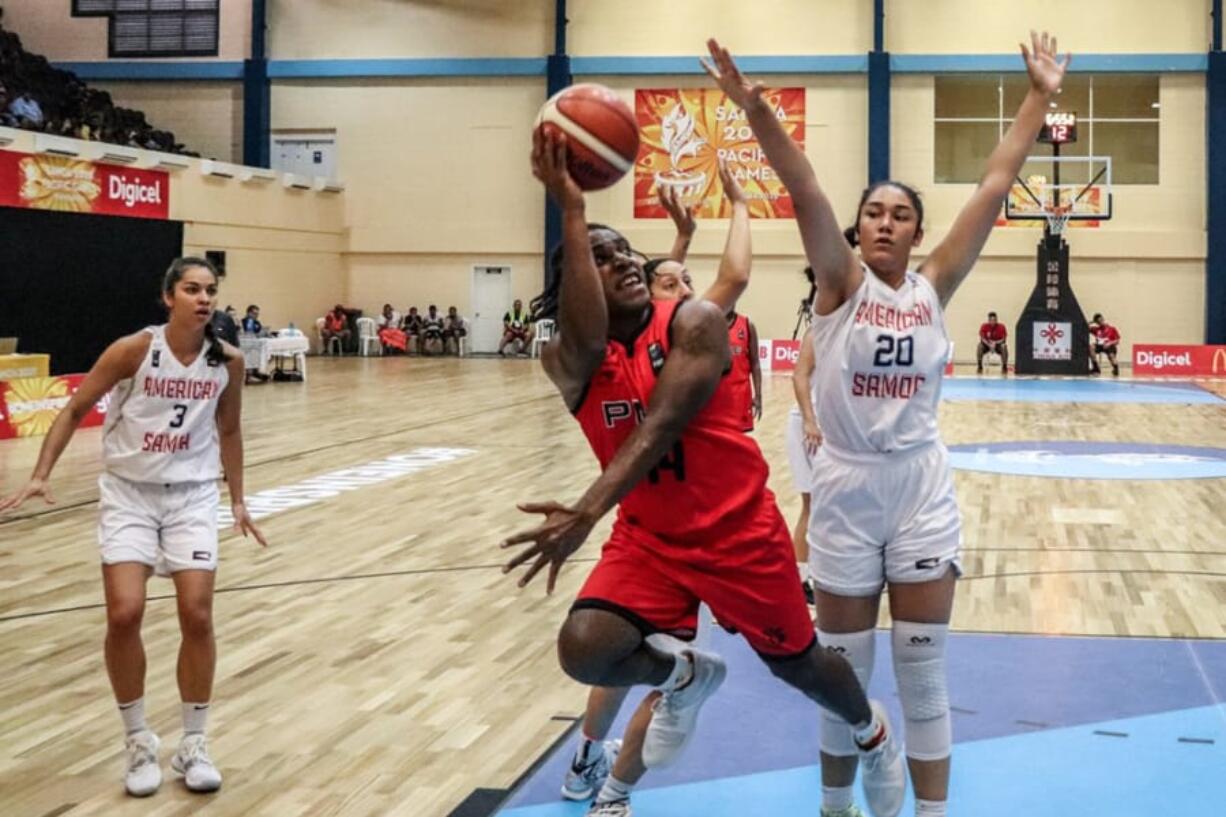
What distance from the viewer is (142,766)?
454 centimetres

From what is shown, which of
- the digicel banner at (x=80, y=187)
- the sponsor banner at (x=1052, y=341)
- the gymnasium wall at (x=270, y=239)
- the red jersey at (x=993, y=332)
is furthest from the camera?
the red jersey at (x=993, y=332)

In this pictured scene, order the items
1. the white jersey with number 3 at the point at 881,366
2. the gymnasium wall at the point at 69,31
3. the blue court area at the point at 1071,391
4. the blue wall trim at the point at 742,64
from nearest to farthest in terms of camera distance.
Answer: the white jersey with number 3 at the point at 881,366, the blue court area at the point at 1071,391, the blue wall trim at the point at 742,64, the gymnasium wall at the point at 69,31

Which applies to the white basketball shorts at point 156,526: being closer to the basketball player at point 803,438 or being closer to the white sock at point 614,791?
the white sock at point 614,791

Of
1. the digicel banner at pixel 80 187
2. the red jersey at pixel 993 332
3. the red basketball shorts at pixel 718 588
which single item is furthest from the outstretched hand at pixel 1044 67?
the red jersey at pixel 993 332

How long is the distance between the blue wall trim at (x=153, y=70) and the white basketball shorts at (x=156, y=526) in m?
30.8

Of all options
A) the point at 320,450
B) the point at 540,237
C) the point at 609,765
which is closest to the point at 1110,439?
the point at 320,450

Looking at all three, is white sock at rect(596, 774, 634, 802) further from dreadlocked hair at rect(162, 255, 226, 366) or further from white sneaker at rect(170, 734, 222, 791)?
dreadlocked hair at rect(162, 255, 226, 366)

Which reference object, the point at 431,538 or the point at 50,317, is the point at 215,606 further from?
the point at 50,317

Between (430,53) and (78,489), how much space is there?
23.4 m

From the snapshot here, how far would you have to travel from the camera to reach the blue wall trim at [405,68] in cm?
3272

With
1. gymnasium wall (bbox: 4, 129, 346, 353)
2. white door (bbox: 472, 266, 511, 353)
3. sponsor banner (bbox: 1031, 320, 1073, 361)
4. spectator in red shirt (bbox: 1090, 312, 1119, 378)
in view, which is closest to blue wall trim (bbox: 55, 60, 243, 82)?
gymnasium wall (bbox: 4, 129, 346, 353)

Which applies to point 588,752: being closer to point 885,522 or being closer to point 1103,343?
point 885,522

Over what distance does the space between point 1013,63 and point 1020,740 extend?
28702 mm

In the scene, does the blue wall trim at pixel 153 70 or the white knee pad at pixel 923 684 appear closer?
the white knee pad at pixel 923 684
